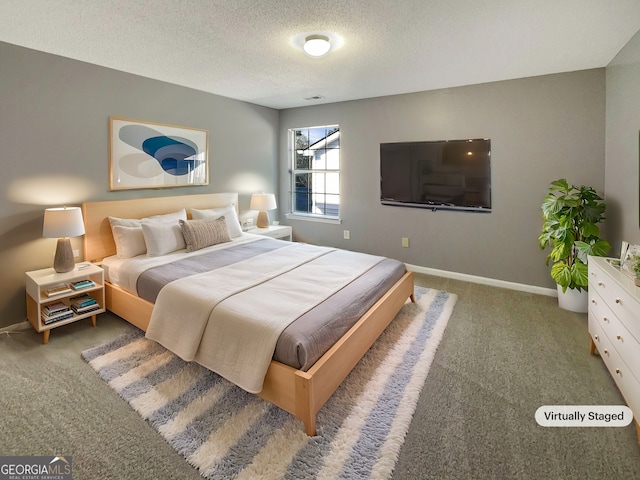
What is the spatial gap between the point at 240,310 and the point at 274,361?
407 millimetres

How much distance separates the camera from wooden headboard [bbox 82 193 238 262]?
3203mm

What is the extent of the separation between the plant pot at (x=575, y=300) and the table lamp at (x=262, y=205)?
379 cm

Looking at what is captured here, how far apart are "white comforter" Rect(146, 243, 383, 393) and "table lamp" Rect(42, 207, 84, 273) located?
43.4 inches

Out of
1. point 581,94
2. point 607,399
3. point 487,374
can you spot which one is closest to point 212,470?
point 487,374

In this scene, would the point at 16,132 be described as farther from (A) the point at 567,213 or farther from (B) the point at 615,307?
(A) the point at 567,213

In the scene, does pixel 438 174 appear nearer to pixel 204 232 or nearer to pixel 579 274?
pixel 579 274

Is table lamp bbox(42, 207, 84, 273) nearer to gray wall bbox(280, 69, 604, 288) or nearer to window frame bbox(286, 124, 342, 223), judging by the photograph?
window frame bbox(286, 124, 342, 223)

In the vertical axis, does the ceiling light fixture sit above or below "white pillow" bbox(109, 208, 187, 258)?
above

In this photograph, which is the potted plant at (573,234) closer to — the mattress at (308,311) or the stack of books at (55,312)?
the mattress at (308,311)

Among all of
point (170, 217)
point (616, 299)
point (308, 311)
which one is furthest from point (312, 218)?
point (616, 299)

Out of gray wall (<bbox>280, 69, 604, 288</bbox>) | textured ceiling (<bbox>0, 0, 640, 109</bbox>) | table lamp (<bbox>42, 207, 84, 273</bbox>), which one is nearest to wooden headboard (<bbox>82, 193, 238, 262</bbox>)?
table lamp (<bbox>42, 207, 84, 273</bbox>)

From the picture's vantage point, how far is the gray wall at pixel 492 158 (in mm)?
3299

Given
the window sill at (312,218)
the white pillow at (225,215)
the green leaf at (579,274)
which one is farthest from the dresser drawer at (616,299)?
the white pillow at (225,215)

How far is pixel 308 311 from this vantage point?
2.04 m
